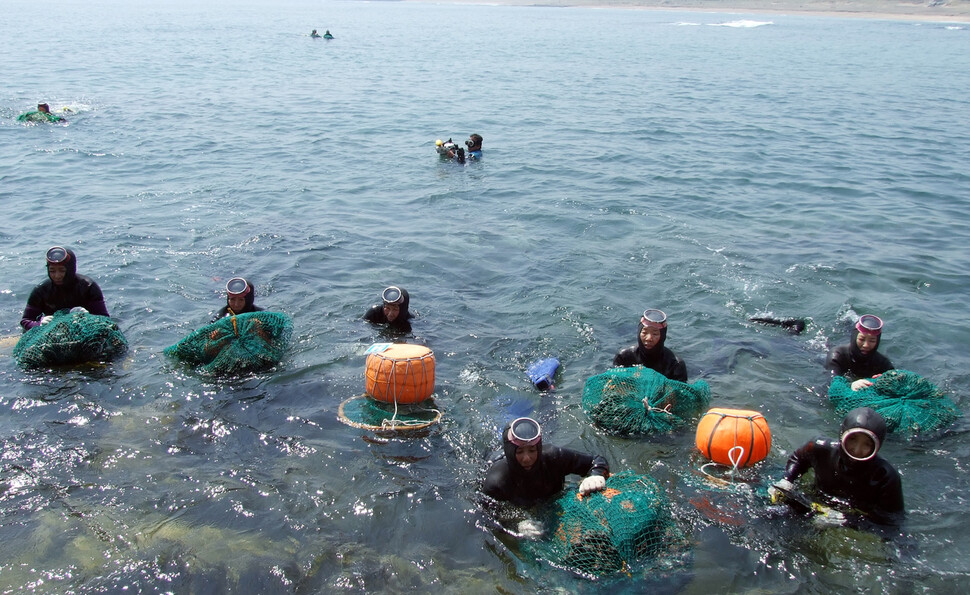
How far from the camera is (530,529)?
271 inches

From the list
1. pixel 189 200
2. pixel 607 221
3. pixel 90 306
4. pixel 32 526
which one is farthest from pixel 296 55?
pixel 32 526

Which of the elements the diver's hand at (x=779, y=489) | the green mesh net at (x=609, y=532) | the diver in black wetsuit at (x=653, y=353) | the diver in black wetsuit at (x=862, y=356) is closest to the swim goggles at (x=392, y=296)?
the diver in black wetsuit at (x=653, y=353)

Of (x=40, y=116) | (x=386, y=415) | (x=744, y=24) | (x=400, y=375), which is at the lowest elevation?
(x=386, y=415)

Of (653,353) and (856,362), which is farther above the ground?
(653,353)

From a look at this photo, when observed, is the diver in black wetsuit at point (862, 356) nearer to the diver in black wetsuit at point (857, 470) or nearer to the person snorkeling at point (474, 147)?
the diver in black wetsuit at point (857, 470)

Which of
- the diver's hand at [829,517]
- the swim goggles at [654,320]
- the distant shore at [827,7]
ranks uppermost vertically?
the distant shore at [827,7]

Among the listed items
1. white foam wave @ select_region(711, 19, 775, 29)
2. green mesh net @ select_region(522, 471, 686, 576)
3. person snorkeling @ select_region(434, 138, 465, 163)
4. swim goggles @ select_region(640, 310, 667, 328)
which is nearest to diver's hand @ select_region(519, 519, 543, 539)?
green mesh net @ select_region(522, 471, 686, 576)

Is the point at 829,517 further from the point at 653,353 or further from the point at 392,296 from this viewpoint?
the point at 392,296

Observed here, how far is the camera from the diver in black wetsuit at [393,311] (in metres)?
10.7

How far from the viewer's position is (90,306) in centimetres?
1023

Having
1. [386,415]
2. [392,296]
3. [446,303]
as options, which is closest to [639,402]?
[386,415]

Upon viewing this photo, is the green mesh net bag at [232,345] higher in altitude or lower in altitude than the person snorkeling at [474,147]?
lower

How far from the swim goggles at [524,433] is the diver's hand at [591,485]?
0.58 metres

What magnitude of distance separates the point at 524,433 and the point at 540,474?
685 millimetres
